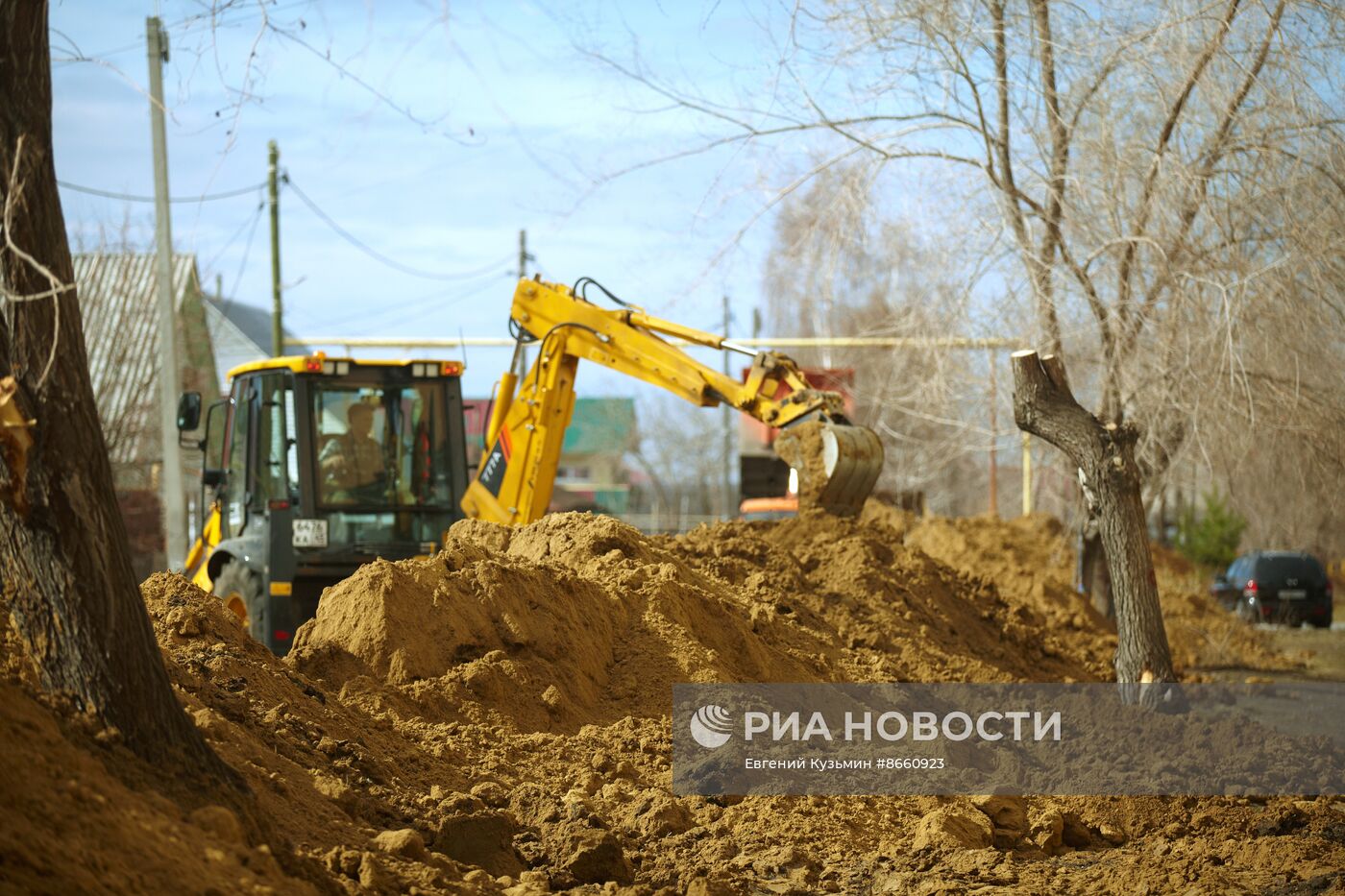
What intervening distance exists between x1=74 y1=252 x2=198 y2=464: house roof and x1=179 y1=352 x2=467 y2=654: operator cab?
9.77m

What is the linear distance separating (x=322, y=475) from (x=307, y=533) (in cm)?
50

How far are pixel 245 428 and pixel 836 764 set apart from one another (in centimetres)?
625

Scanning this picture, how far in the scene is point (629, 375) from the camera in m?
11.7

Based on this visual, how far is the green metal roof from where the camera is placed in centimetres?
5356

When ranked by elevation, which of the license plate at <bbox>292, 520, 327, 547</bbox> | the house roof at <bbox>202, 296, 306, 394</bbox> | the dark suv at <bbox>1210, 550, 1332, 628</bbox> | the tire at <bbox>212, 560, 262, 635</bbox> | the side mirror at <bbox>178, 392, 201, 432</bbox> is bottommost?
the dark suv at <bbox>1210, 550, 1332, 628</bbox>

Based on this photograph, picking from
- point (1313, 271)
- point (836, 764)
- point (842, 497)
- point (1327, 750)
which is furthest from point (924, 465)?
point (836, 764)

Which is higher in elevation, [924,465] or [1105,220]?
[1105,220]

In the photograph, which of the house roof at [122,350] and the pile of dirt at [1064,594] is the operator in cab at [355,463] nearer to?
the pile of dirt at [1064,594]

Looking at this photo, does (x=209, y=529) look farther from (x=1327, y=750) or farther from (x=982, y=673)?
(x=1327, y=750)

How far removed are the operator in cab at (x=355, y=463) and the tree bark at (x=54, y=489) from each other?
633cm

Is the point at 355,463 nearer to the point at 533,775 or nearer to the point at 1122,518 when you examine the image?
the point at 533,775

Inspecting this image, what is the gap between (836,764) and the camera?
6.96 m

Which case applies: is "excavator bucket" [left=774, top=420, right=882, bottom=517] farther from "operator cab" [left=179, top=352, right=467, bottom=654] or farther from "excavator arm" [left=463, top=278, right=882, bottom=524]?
"operator cab" [left=179, top=352, right=467, bottom=654]

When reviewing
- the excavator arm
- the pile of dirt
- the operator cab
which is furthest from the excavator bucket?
the operator cab
